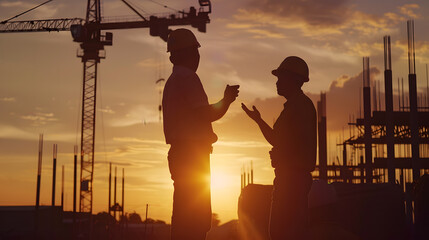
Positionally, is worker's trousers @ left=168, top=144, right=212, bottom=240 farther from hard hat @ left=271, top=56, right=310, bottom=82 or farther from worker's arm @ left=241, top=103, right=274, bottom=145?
hard hat @ left=271, top=56, right=310, bottom=82

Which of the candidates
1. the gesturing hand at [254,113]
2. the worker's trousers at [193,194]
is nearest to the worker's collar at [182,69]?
the worker's trousers at [193,194]

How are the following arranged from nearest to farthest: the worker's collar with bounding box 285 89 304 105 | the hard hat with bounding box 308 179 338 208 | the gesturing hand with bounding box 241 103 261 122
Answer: the worker's collar with bounding box 285 89 304 105 → the gesturing hand with bounding box 241 103 261 122 → the hard hat with bounding box 308 179 338 208

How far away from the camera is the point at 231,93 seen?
5.18m

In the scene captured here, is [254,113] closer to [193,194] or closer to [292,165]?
[292,165]

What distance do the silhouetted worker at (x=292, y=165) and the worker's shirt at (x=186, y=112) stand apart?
2.22ft

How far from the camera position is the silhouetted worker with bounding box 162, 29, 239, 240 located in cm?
530

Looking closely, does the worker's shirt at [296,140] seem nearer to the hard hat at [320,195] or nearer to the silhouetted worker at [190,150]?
the silhouetted worker at [190,150]

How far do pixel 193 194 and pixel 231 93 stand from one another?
926 millimetres

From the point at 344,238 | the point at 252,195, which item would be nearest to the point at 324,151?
the point at 252,195

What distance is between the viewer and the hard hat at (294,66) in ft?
19.2

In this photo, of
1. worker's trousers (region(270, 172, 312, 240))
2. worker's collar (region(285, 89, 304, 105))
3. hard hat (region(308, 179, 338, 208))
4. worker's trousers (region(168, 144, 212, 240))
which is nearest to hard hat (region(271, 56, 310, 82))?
worker's collar (region(285, 89, 304, 105))

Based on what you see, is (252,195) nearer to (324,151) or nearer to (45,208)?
(324,151)

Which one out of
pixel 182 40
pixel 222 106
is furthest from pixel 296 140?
pixel 182 40

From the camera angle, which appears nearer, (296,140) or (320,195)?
(296,140)
